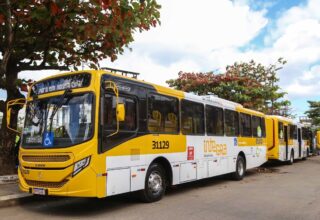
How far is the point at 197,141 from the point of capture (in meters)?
12.0

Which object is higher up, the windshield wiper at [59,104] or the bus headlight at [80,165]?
the windshield wiper at [59,104]

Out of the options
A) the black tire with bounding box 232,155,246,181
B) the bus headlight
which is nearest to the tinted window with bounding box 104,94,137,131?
the bus headlight

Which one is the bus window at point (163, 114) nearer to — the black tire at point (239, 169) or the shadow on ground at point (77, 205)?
the shadow on ground at point (77, 205)

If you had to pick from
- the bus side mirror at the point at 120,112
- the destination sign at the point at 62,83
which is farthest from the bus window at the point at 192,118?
the destination sign at the point at 62,83

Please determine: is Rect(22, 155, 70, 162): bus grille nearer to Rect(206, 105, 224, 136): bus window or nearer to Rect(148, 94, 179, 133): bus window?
Rect(148, 94, 179, 133): bus window

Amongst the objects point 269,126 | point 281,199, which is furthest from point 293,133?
point 281,199

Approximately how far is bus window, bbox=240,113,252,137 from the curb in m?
8.59

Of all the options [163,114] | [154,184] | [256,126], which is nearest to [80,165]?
[154,184]

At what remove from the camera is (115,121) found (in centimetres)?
858

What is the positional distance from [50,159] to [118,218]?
1.77 m

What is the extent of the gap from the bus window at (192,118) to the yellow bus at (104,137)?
1.1 inches

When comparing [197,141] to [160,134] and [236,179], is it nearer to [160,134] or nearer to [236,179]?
[160,134]

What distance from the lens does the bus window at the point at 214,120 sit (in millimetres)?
12852

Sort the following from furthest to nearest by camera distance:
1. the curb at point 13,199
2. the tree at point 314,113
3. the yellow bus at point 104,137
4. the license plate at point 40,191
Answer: the tree at point 314,113
the curb at point 13,199
the license plate at point 40,191
the yellow bus at point 104,137
